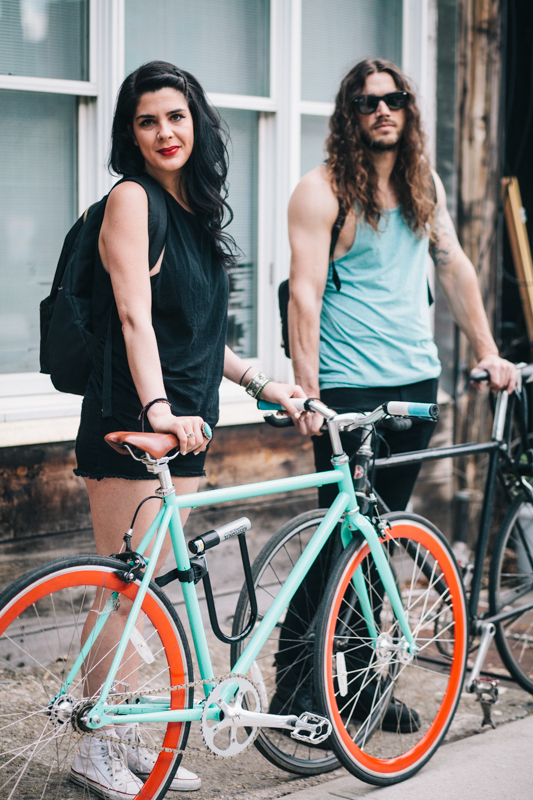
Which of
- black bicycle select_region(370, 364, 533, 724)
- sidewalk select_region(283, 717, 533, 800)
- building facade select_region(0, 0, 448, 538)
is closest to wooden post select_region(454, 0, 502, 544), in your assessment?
building facade select_region(0, 0, 448, 538)

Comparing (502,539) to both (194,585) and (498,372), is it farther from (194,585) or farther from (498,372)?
(194,585)

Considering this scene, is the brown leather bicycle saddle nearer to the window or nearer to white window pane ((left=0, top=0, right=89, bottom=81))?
the window

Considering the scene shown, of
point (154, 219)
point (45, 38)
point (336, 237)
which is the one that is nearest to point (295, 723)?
point (154, 219)

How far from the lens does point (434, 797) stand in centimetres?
278

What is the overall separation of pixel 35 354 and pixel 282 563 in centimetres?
155

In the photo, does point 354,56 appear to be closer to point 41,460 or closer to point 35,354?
point 35,354

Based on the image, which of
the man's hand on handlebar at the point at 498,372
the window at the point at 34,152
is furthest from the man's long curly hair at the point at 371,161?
the window at the point at 34,152

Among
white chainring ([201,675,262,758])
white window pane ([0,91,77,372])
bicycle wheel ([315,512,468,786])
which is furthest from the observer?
white window pane ([0,91,77,372])

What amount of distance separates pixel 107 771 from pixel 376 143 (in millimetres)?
2173

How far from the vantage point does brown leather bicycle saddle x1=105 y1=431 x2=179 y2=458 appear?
224 centimetres

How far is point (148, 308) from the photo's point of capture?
2398 millimetres

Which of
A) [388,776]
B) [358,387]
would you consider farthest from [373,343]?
[388,776]

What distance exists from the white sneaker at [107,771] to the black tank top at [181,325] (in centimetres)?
89

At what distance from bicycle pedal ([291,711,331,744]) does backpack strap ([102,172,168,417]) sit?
1018mm
